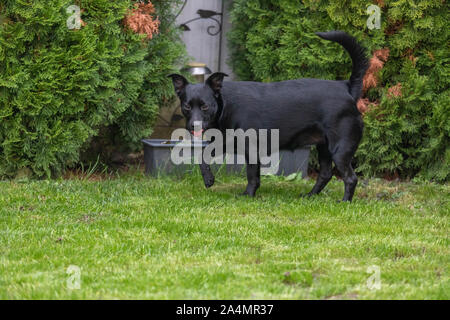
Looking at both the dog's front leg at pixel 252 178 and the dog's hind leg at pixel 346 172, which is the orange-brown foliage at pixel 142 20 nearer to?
the dog's front leg at pixel 252 178

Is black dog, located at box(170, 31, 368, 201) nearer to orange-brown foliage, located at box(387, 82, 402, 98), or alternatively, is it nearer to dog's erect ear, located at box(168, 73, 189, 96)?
dog's erect ear, located at box(168, 73, 189, 96)

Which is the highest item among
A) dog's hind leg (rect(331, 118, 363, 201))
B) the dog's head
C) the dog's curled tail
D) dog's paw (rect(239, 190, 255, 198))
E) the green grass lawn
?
the dog's curled tail

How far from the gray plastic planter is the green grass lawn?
0.54m

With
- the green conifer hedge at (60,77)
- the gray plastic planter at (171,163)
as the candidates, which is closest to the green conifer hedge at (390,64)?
the gray plastic planter at (171,163)

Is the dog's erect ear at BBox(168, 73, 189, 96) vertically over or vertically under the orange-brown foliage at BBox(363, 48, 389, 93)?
under

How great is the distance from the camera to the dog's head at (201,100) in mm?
4383

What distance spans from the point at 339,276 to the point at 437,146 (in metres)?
3.42

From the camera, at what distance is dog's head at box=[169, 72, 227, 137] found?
4383 mm

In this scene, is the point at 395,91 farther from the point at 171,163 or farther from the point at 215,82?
the point at 171,163

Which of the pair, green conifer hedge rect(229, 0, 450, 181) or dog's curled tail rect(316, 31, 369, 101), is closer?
dog's curled tail rect(316, 31, 369, 101)

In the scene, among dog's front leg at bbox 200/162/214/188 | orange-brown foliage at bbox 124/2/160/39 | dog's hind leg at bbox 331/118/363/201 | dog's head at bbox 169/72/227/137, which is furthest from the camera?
orange-brown foliage at bbox 124/2/160/39

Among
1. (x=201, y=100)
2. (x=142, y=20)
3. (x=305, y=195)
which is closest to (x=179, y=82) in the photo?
(x=201, y=100)

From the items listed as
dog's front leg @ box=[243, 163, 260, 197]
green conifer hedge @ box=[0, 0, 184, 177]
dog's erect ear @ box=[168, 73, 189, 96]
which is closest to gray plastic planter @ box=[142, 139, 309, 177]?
green conifer hedge @ box=[0, 0, 184, 177]

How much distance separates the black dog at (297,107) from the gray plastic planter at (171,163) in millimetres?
1083
